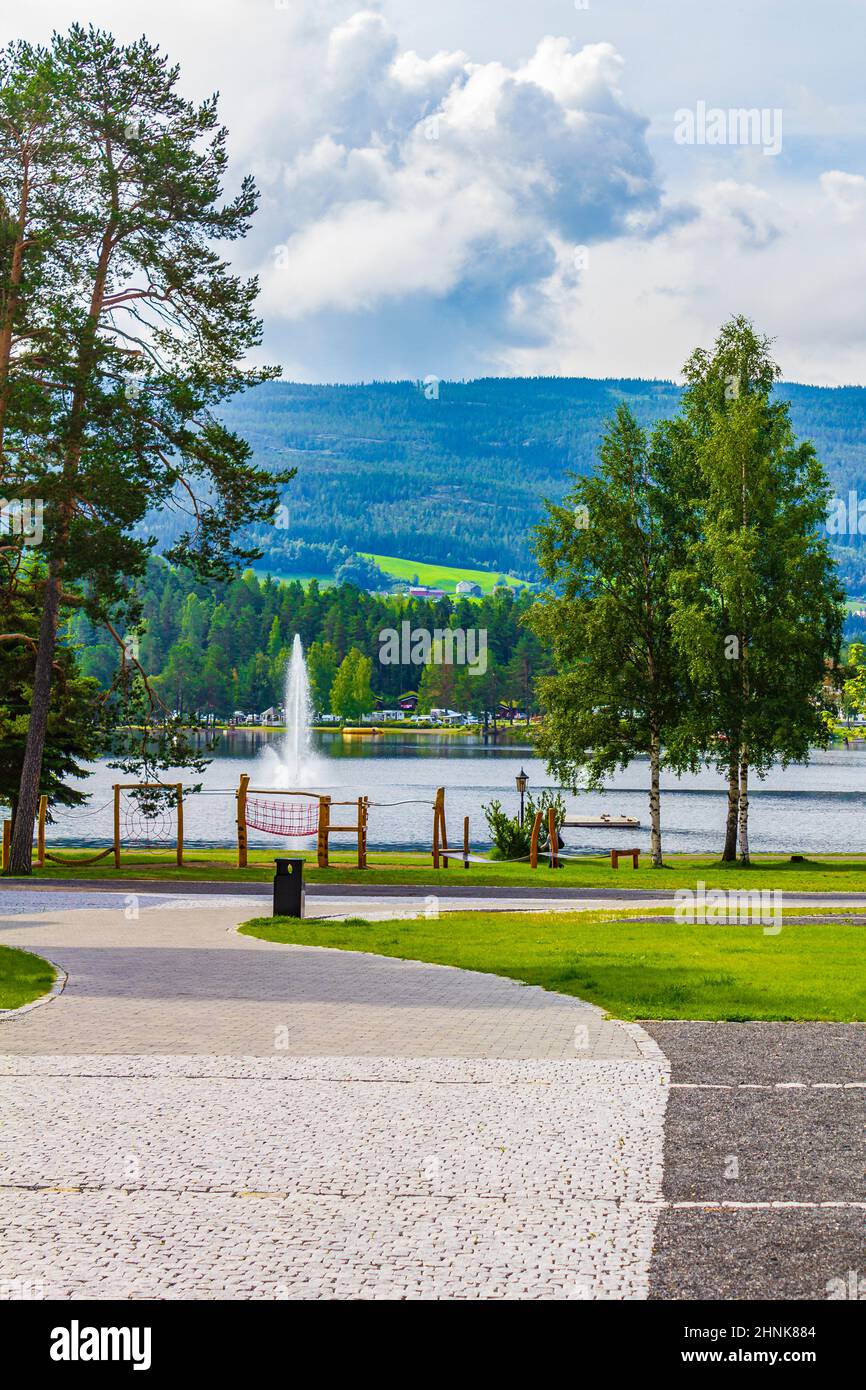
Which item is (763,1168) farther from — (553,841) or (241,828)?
(553,841)

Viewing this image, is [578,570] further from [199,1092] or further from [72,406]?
[199,1092]

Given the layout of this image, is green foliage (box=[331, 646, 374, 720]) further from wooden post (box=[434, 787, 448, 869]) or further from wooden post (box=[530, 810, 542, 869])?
wooden post (box=[434, 787, 448, 869])

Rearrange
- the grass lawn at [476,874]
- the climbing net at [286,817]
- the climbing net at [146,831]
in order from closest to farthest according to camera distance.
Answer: the grass lawn at [476,874], the climbing net at [146,831], the climbing net at [286,817]

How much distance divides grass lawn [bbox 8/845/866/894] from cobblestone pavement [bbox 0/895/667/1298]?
14923 mm

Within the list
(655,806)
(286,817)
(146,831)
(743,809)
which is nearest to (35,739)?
(655,806)

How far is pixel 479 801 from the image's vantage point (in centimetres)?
7800

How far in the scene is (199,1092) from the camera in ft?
31.8

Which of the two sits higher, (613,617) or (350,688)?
(613,617)

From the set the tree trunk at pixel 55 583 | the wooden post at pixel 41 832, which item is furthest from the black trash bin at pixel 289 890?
the wooden post at pixel 41 832

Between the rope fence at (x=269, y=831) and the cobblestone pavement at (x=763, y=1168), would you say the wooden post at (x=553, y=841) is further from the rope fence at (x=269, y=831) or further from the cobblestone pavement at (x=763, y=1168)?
the cobblestone pavement at (x=763, y=1168)

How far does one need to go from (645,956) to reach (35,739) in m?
19.0

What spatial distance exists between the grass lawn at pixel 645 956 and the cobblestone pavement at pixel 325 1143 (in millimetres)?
1104

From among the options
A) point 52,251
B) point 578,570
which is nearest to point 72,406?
point 52,251

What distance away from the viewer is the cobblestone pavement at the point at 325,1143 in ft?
20.2
